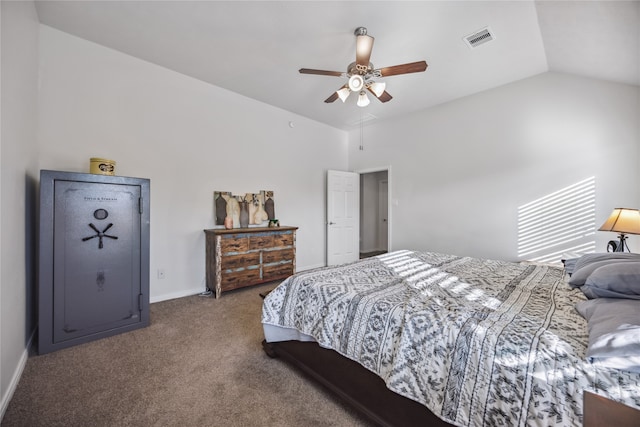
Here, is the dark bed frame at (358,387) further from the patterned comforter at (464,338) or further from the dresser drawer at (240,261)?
the dresser drawer at (240,261)

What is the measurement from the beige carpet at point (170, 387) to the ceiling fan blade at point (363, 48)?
2691 mm

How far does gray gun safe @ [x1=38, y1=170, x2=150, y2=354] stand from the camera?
2.00m

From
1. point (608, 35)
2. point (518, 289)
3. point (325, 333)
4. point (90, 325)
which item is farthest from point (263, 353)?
point (608, 35)

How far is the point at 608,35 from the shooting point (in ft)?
7.07

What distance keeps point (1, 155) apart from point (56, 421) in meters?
1.50

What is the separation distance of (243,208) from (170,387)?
8.53 ft

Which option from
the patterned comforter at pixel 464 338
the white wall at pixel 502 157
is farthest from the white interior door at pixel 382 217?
the patterned comforter at pixel 464 338

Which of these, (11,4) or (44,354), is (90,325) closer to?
(44,354)

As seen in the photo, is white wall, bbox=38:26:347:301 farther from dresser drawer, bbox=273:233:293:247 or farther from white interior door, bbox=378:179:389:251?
white interior door, bbox=378:179:389:251

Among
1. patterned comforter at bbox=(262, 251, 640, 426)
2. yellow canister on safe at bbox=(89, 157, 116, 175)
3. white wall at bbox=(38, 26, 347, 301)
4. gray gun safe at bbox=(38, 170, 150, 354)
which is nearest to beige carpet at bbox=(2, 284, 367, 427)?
gray gun safe at bbox=(38, 170, 150, 354)

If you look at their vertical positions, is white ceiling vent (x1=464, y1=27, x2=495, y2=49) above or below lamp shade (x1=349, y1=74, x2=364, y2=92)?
above

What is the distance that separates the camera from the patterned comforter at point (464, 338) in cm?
86

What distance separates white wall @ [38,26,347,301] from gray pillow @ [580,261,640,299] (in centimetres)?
378

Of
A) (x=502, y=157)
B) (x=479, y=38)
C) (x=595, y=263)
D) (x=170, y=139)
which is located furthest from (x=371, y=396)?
(x=502, y=157)
